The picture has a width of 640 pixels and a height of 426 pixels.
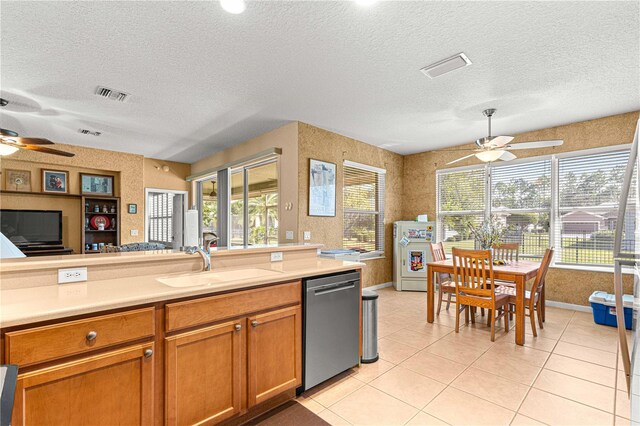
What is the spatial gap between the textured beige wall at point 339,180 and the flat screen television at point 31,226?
15.6 feet

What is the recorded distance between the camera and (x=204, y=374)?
5.49ft

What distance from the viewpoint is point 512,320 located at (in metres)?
3.88

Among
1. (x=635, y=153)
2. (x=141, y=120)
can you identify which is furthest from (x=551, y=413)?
(x=141, y=120)

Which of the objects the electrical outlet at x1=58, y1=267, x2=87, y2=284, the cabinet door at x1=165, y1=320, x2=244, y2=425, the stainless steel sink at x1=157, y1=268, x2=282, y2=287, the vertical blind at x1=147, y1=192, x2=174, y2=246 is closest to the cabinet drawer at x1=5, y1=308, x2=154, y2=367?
the cabinet door at x1=165, y1=320, x2=244, y2=425

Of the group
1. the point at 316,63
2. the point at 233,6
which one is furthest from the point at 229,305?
the point at 316,63

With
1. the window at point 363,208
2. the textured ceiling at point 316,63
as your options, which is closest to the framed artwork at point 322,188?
the window at point 363,208

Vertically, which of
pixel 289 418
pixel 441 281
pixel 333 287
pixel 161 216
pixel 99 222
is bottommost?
pixel 289 418

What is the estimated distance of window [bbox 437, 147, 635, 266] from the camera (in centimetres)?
411

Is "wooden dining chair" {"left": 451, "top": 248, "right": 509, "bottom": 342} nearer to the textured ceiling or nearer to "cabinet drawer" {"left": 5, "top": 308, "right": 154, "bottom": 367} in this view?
the textured ceiling

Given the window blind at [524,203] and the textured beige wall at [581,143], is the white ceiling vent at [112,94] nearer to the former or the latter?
the textured beige wall at [581,143]

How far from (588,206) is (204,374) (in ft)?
17.0

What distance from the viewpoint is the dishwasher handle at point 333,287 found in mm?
2217

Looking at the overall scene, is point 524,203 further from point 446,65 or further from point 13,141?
point 13,141

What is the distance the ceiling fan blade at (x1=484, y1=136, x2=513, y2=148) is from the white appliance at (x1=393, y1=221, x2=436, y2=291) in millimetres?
2180
